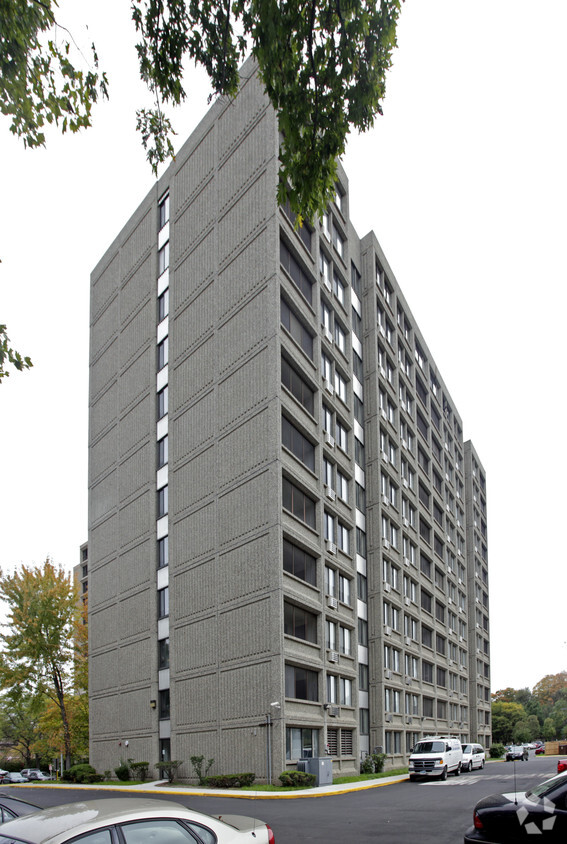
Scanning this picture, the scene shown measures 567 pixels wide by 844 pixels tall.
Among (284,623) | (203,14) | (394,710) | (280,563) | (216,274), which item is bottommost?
(394,710)

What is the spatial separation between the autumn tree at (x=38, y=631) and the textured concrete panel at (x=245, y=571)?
21.9 m

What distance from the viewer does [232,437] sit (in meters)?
35.6

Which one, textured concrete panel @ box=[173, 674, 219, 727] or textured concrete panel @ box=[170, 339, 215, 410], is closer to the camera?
textured concrete panel @ box=[173, 674, 219, 727]

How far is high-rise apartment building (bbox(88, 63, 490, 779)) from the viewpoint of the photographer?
109ft

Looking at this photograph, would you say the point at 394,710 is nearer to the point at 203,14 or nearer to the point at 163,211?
the point at 163,211

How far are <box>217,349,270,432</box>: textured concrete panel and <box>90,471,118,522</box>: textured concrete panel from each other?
13.4 metres

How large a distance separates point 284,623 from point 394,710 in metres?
19.5

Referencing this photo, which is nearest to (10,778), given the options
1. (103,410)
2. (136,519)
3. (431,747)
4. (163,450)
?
(136,519)

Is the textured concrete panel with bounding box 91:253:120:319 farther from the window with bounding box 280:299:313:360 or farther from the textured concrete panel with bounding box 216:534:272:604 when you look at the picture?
the textured concrete panel with bounding box 216:534:272:604

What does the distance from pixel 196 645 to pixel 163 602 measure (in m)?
4.71

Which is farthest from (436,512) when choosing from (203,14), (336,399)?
(203,14)

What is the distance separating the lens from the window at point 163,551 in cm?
4000

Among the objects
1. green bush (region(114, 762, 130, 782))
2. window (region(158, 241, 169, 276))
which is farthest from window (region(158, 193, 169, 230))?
green bush (region(114, 762, 130, 782))

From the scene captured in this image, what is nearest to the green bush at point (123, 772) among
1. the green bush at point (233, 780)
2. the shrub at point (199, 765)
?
the shrub at point (199, 765)
